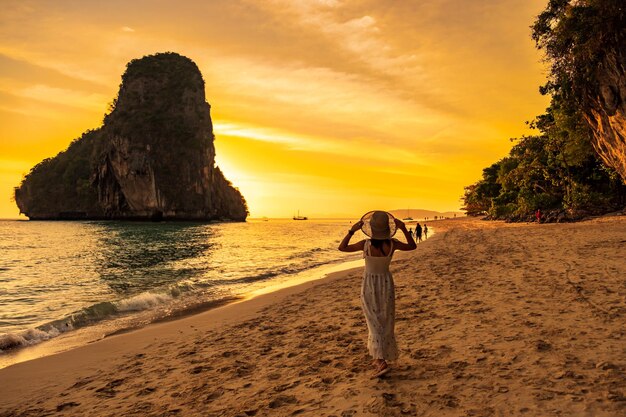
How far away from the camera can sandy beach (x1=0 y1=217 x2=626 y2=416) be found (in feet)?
13.2

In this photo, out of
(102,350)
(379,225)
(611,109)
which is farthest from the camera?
(611,109)

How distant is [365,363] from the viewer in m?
5.32

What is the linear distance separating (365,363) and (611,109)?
1230 inches

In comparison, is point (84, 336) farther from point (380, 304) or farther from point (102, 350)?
point (380, 304)

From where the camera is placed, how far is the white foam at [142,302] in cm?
1267

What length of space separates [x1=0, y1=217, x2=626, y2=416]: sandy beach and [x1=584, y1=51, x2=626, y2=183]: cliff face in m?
22.4

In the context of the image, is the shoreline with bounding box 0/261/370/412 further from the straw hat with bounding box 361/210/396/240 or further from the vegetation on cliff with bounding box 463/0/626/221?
the vegetation on cliff with bounding box 463/0/626/221

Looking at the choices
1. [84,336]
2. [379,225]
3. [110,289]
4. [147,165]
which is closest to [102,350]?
[84,336]

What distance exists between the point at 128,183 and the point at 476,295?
414 ft

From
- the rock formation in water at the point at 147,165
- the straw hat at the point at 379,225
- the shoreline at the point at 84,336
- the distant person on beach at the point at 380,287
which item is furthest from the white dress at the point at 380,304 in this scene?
the rock formation in water at the point at 147,165

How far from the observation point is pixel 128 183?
117438 mm

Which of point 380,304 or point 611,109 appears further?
point 611,109

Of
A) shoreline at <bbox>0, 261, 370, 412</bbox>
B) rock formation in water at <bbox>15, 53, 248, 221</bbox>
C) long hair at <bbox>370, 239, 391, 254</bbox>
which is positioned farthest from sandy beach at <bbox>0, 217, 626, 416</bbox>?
rock formation in water at <bbox>15, 53, 248, 221</bbox>

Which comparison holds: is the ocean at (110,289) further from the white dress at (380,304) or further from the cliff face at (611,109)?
the cliff face at (611,109)
